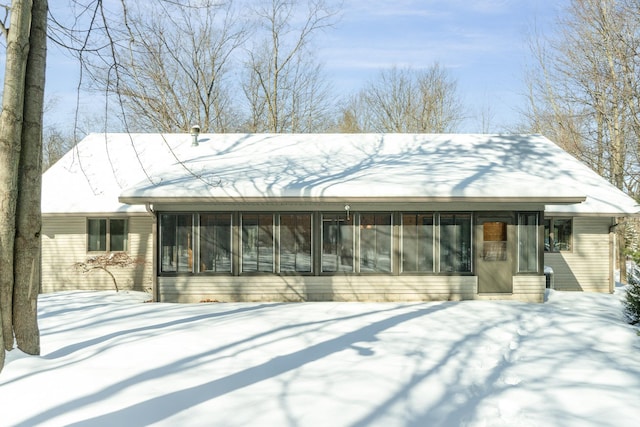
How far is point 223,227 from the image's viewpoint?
11.3 meters

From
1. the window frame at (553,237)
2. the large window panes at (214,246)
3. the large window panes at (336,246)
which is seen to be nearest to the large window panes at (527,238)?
the window frame at (553,237)

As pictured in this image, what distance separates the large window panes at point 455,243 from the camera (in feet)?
37.2

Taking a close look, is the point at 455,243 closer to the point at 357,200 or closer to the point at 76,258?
the point at 357,200

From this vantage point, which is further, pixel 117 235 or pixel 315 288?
pixel 117 235

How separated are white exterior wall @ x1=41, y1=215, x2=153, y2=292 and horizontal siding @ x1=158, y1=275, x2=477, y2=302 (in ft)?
10.7

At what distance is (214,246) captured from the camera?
11.2 metres

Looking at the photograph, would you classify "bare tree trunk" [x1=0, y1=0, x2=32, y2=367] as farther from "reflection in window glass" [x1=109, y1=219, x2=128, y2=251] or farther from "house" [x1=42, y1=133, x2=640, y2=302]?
"reflection in window glass" [x1=109, y1=219, x2=128, y2=251]

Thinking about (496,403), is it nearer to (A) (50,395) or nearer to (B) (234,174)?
(A) (50,395)

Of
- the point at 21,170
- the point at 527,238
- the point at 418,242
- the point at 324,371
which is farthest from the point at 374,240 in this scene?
the point at 21,170

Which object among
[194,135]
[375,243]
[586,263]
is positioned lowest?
[586,263]

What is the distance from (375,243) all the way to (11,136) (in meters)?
7.95

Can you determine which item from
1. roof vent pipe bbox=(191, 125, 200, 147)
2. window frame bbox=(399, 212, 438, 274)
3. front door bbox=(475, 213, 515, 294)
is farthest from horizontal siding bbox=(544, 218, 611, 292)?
roof vent pipe bbox=(191, 125, 200, 147)

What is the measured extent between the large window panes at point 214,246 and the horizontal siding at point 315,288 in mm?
256

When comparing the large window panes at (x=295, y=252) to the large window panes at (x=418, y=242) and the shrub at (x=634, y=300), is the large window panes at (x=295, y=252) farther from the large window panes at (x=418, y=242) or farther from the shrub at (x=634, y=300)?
the shrub at (x=634, y=300)
